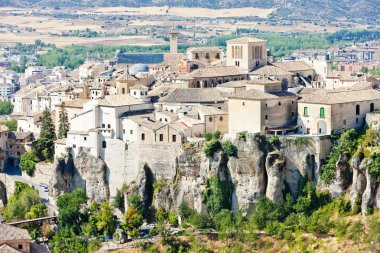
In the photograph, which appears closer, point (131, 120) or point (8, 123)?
point (131, 120)

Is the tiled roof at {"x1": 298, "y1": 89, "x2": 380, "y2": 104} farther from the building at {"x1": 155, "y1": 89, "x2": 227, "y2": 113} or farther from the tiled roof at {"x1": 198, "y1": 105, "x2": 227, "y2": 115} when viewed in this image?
the building at {"x1": 155, "y1": 89, "x2": 227, "y2": 113}

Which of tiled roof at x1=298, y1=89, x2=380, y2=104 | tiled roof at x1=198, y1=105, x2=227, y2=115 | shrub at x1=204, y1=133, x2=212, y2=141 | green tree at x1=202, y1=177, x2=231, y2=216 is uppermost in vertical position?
tiled roof at x1=298, y1=89, x2=380, y2=104

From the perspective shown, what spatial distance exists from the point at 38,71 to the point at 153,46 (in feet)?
119

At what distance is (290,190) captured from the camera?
5450 centimetres

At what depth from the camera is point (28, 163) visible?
63562 millimetres

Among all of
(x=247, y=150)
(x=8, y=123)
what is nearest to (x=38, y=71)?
(x=8, y=123)

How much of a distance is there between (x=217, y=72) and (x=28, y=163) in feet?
40.8

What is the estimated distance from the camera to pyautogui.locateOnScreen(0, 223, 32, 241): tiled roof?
47.5m

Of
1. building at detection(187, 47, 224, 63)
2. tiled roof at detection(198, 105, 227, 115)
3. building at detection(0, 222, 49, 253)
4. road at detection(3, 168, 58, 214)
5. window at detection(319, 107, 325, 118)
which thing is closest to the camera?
building at detection(0, 222, 49, 253)

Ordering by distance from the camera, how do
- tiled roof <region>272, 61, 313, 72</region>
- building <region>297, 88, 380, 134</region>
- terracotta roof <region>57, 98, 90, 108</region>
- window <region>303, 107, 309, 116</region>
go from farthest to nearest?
tiled roof <region>272, 61, 313, 72</region> < terracotta roof <region>57, 98, 90, 108</region> < window <region>303, 107, 309, 116</region> < building <region>297, 88, 380, 134</region>

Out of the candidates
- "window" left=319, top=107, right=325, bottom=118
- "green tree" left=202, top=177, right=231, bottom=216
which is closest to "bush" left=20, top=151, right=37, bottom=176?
"green tree" left=202, top=177, right=231, bottom=216

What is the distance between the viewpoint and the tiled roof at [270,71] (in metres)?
63.0

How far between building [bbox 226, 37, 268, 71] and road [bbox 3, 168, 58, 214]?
14.1 m

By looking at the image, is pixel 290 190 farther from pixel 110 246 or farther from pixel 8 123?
pixel 8 123
